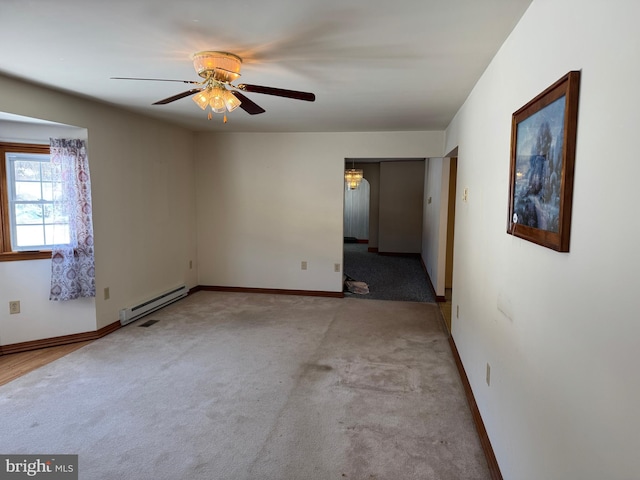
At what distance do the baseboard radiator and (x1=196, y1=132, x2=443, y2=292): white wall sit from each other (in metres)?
0.65

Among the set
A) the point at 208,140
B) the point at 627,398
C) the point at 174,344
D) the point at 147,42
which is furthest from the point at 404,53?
the point at 208,140

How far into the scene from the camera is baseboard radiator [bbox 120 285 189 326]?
425 centimetres

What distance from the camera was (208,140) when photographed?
568 cm

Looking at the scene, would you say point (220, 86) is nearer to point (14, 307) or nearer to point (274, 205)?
point (14, 307)

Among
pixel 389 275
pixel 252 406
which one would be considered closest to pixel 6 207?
pixel 252 406

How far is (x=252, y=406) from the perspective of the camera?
263cm

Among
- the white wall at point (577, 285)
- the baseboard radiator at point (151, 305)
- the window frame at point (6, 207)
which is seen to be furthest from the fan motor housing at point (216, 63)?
the baseboard radiator at point (151, 305)

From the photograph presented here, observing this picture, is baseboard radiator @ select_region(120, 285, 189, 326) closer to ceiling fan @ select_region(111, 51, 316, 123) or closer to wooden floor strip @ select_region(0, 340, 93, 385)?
wooden floor strip @ select_region(0, 340, 93, 385)

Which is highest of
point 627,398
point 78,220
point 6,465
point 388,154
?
point 388,154

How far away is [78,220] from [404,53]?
3.29 metres

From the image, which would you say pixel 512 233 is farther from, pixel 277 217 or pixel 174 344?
pixel 277 217

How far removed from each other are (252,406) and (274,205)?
3425 millimetres

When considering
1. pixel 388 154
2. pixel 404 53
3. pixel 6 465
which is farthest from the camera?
pixel 388 154

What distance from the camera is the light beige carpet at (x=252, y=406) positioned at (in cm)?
209
